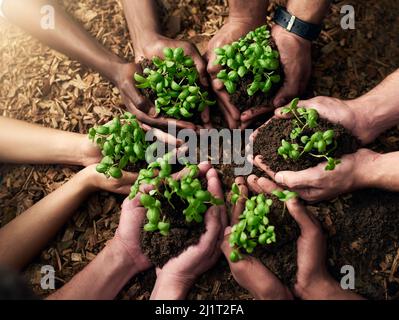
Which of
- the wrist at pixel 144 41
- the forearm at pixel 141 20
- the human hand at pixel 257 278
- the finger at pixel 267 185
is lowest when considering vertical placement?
the human hand at pixel 257 278

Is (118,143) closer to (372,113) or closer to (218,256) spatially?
(218,256)

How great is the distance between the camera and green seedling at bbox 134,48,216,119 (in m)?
2.09

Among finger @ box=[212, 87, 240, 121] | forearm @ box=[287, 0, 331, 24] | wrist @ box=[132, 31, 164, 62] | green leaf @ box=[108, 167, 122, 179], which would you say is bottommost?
green leaf @ box=[108, 167, 122, 179]

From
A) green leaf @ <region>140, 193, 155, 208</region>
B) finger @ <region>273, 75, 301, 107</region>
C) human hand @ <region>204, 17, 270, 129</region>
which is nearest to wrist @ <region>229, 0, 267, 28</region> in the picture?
human hand @ <region>204, 17, 270, 129</region>

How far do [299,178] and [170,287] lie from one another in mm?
910

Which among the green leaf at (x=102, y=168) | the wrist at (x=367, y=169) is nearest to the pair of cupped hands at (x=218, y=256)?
the green leaf at (x=102, y=168)

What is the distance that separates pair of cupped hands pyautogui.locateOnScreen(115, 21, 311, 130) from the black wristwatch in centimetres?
3

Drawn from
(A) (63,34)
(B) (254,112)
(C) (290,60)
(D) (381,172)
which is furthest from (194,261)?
(A) (63,34)

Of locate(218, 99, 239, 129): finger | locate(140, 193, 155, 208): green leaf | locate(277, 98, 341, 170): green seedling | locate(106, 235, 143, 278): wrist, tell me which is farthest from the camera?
locate(218, 99, 239, 129): finger

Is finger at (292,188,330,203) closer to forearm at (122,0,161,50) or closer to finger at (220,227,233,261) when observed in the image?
finger at (220,227,233,261)

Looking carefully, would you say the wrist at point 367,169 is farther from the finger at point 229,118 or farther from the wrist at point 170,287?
the wrist at point 170,287

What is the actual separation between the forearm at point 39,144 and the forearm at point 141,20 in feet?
2.40

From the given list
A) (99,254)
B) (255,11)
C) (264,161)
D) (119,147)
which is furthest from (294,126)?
(99,254)

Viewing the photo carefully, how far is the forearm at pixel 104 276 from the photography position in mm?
2162
